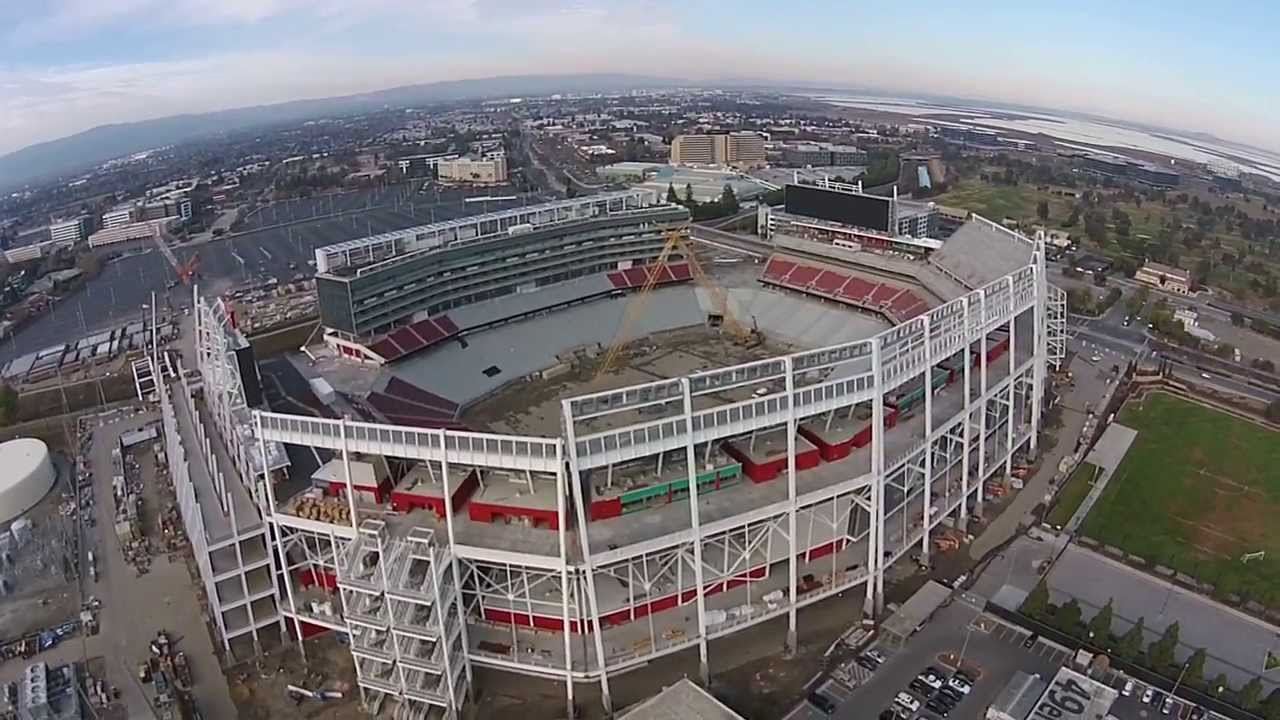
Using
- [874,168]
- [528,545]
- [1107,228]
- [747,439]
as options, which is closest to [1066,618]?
[747,439]

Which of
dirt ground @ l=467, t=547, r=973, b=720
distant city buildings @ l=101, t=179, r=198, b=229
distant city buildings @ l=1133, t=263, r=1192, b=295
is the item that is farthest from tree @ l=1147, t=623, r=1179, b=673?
distant city buildings @ l=101, t=179, r=198, b=229

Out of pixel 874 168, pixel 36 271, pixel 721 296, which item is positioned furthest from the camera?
pixel 874 168

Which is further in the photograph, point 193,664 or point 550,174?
point 550,174

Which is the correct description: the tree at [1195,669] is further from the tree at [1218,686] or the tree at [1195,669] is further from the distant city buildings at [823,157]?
the distant city buildings at [823,157]

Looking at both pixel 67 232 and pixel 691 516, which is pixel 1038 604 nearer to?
pixel 691 516

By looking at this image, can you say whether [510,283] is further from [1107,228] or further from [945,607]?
[1107,228]

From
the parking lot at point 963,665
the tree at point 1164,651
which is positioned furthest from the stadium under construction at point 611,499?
the tree at point 1164,651

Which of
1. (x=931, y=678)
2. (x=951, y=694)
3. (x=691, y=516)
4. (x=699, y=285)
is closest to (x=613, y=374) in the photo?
(x=699, y=285)
